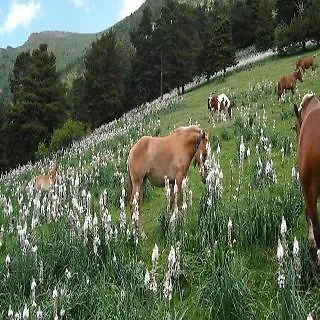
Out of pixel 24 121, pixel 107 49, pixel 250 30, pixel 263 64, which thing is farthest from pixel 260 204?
pixel 250 30

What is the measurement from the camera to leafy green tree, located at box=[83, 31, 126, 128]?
51562 mm

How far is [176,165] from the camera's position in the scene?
368 inches

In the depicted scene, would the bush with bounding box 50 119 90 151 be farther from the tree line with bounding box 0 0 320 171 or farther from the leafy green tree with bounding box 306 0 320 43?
the leafy green tree with bounding box 306 0 320 43

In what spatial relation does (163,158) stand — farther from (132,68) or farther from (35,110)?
(132,68)

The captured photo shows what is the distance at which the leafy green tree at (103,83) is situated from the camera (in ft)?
169

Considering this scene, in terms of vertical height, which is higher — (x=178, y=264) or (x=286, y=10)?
(x=286, y=10)

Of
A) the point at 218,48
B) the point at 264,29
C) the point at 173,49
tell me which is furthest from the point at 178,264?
the point at 264,29

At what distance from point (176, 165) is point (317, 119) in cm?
426

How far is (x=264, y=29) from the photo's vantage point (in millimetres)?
55562

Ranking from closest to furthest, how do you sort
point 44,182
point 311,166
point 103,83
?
point 311,166 → point 44,182 → point 103,83

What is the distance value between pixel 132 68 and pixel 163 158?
4796 cm

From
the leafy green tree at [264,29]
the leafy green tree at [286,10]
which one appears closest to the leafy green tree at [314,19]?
the leafy green tree at [286,10]

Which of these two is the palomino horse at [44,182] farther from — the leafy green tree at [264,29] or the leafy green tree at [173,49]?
the leafy green tree at [264,29]

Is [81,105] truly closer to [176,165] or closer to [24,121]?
[24,121]
